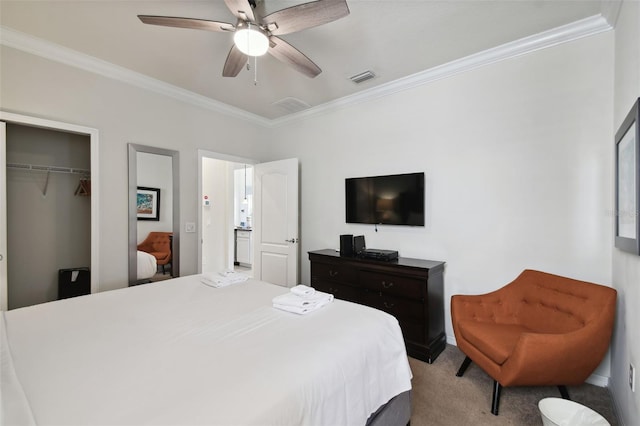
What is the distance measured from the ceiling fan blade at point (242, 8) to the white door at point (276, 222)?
7.21 feet

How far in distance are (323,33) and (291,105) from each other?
5.18 feet

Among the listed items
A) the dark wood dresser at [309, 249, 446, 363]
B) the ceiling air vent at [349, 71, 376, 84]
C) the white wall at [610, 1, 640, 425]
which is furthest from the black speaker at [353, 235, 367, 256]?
the white wall at [610, 1, 640, 425]

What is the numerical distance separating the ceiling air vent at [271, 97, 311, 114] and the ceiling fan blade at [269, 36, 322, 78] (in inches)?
54.9

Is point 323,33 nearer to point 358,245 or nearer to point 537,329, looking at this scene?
point 358,245

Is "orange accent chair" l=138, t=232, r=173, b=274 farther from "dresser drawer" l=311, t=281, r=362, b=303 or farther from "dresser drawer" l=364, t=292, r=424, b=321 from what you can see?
"dresser drawer" l=364, t=292, r=424, b=321

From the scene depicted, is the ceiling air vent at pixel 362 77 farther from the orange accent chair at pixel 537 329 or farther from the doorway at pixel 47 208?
the doorway at pixel 47 208

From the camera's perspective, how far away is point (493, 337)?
6.50ft

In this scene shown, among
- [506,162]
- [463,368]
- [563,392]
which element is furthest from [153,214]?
[563,392]

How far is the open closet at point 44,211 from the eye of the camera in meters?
2.73

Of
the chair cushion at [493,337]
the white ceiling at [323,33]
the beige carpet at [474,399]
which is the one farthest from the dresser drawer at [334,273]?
the white ceiling at [323,33]

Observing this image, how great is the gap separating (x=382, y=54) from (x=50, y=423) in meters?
3.07

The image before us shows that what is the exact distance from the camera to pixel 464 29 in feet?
7.44

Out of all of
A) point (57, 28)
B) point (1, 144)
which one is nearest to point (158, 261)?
point (1, 144)

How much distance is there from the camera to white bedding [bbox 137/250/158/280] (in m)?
→ 3.10
